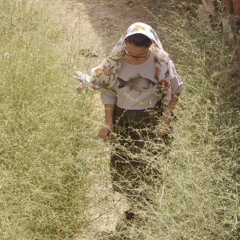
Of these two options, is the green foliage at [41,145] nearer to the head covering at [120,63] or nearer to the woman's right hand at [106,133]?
the woman's right hand at [106,133]

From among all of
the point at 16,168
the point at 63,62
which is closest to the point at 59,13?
the point at 63,62

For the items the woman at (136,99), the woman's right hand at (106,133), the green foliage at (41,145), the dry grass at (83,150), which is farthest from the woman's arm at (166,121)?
the green foliage at (41,145)

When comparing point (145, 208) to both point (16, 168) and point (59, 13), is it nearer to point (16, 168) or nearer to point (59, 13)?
point (16, 168)

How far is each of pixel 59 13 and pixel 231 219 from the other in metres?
4.47


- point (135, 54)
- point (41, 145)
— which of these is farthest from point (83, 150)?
point (135, 54)

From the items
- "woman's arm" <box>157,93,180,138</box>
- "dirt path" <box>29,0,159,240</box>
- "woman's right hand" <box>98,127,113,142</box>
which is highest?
"woman's arm" <box>157,93,180,138</box>

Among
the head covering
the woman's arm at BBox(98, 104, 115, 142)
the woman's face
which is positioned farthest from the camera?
the woman's arm at BBox(98, 104, 115, 142)

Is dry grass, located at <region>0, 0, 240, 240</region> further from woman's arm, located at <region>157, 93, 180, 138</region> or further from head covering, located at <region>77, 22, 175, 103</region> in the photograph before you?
head covering, located at <region>77, 22, 175, 103</region>

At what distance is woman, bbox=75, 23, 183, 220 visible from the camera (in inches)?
131

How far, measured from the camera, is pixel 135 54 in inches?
128

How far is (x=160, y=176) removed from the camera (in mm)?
3336

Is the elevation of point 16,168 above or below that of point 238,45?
below

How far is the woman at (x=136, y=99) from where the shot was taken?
10.9 feet

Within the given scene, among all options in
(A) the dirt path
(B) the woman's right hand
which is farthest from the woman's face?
(A) the dirt path
